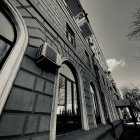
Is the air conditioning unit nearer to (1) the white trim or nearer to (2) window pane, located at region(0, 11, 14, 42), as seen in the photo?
(1) the white trim

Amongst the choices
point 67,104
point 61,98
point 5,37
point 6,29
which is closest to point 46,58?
point 5,37

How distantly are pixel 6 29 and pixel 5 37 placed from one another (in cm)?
21

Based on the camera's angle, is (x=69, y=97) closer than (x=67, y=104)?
No

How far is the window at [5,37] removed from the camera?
1.97 metres

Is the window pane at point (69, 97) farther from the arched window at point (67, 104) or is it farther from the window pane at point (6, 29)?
the window pane at point (6, 29)

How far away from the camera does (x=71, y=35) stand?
6062mm

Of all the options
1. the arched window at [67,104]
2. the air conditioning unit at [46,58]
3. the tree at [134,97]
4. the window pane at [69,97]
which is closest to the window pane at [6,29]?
the air conditioning unit at [46,58]

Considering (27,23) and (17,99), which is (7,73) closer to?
(17,99)

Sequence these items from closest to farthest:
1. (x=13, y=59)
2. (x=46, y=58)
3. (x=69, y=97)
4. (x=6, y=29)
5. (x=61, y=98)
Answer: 1. (x=13, y=59)
2. (x=6, y=29)
3. (x=46, y=58)
4. (x=61, y=98)
5. (x=69, y=97)

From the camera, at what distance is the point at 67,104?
3.61 meters

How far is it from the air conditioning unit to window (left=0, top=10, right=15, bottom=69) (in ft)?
1.91

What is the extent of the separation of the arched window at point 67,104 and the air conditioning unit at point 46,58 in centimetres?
106

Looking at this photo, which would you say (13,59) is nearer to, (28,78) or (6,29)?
(28,78)

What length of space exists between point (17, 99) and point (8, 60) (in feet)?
2.28
